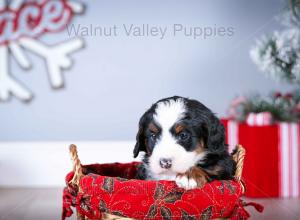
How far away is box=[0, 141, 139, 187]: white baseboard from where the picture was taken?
3535 mm

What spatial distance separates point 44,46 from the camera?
3.52 metres

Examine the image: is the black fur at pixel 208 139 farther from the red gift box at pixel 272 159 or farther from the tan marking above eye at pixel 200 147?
the red gift box at pixel 272 159

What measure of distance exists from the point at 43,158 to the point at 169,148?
80.1 inches

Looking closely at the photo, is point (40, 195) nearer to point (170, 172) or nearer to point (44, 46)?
point (44, 46)

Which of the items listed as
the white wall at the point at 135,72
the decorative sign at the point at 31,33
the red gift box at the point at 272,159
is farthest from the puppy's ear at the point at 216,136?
the decorative sign at the point at 31,33

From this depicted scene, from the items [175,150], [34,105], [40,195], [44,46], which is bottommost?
[40,195]

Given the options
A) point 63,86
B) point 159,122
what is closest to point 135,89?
point 63,86

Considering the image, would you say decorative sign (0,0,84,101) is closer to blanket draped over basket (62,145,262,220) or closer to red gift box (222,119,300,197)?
red gift box (222,119,300,197)

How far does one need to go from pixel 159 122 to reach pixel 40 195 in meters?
1.65

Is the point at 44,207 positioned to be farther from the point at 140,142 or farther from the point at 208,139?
the point at 208,139

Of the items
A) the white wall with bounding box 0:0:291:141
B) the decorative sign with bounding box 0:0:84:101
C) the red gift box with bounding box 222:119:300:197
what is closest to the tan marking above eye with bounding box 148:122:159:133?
the red gift box with bounding box 222:119:300:197

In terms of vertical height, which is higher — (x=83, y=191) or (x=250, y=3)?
(x=250, y=3)

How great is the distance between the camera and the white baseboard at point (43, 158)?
3.54 meters

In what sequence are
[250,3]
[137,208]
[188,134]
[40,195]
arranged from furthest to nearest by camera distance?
[250,3]
[40,195]
[188,134]
[137,208]
